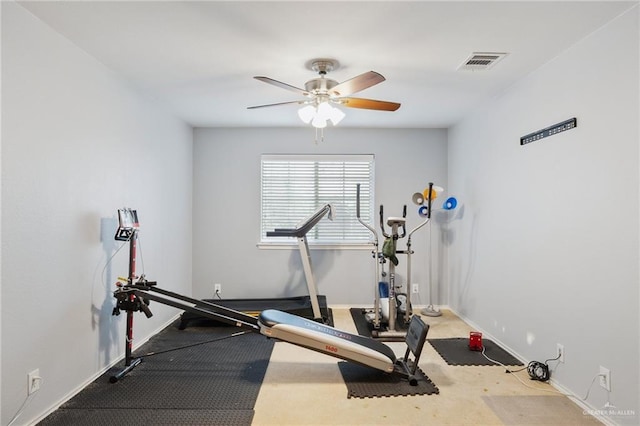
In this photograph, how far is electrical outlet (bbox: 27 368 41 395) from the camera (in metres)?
2.09

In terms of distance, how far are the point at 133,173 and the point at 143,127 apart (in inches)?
19.8

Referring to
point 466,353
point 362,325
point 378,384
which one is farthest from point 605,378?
point 362,325

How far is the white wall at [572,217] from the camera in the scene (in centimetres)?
205

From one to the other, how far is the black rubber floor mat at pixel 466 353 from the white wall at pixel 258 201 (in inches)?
53.0

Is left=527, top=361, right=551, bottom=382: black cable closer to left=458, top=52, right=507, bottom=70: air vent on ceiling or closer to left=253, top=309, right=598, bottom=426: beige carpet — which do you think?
left=253, top=309, right=598, bottom=426: beige carpet

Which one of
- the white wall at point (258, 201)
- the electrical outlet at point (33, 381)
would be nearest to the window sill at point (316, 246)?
the white wall at point (258, 201)

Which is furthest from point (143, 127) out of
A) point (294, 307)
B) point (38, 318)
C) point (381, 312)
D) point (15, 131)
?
point (381, 312)

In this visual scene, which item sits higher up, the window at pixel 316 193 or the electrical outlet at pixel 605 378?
the window at pixel 316 193

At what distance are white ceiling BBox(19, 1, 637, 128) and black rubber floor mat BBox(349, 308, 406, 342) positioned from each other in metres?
2.46

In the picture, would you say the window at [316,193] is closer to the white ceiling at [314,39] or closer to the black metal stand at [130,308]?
the white ceiling at [314,39]

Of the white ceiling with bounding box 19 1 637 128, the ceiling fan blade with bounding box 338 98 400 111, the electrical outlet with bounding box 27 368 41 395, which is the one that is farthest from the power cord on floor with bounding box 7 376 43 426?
the ceiling fan blade with bounding box 338 98 400 111

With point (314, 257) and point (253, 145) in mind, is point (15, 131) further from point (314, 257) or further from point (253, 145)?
point (314, 257)

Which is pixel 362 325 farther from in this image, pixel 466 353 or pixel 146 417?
pixel 146 417

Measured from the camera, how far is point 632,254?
201 cm
